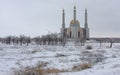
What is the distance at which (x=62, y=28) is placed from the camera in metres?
152

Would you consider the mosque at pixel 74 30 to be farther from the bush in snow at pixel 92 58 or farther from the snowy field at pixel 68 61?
the bush in snow at pixel 92 58

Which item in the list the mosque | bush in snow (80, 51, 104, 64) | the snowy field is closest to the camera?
the snowy field

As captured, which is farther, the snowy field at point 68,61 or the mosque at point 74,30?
the mosque at point 74,30

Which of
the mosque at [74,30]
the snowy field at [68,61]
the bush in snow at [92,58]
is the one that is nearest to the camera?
the snowy field at [68,61]

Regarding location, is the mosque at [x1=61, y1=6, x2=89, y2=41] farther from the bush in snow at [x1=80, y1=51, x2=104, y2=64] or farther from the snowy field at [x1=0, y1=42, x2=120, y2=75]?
the bush in snow at [x1=80, y1=51, x2=104, y2=64]

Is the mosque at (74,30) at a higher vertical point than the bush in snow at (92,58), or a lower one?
higher

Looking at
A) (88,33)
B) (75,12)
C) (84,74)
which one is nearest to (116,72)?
(84,74)

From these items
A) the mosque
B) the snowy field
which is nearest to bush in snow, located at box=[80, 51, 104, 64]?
the snowy field

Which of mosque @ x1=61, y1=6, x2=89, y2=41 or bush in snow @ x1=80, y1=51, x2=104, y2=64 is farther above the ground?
mosque @ x1=61, y1=6, x2=89, y2=41

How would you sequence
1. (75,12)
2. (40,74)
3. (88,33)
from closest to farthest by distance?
1. (40,74)
2. (75,12)
3. (88,33)

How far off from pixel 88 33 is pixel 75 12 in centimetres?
2050

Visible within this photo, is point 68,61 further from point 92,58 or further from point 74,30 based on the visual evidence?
point 74,30

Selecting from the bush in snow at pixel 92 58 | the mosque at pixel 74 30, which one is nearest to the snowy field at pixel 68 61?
the bush in snow at pixel 92 58

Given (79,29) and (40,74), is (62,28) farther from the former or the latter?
(40,74)
